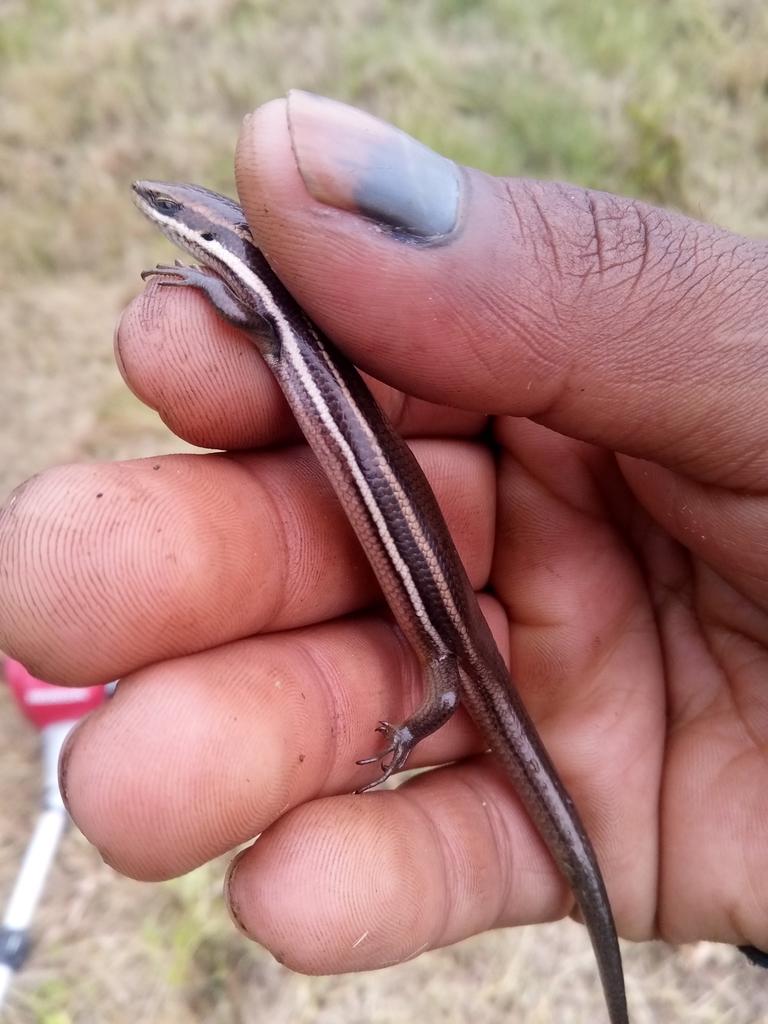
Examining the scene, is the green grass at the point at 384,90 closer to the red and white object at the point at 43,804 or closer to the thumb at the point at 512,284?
the red and white object at the point at 43,804

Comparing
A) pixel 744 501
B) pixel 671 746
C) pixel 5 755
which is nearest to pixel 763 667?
pixel 671 746

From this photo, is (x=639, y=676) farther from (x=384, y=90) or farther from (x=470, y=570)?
(x=384, y=90)

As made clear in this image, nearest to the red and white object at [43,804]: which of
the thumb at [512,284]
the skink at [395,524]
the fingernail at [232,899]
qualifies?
the fingernail at [232,899]

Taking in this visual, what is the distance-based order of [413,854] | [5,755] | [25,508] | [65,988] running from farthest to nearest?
[5,755] → [65,988] → [413,854] → [25,508]

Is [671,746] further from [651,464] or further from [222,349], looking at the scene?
[222,349]

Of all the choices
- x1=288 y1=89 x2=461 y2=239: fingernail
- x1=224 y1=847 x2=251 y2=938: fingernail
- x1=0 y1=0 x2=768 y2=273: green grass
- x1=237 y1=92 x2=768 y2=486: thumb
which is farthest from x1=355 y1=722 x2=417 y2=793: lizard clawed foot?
x1=0 y1=0 x2=768 y2=273: green grass

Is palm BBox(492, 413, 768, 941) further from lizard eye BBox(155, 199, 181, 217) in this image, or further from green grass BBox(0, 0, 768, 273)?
green grass BBox(0, 0, 768, 273)

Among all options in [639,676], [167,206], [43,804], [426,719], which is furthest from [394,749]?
[43,804]
